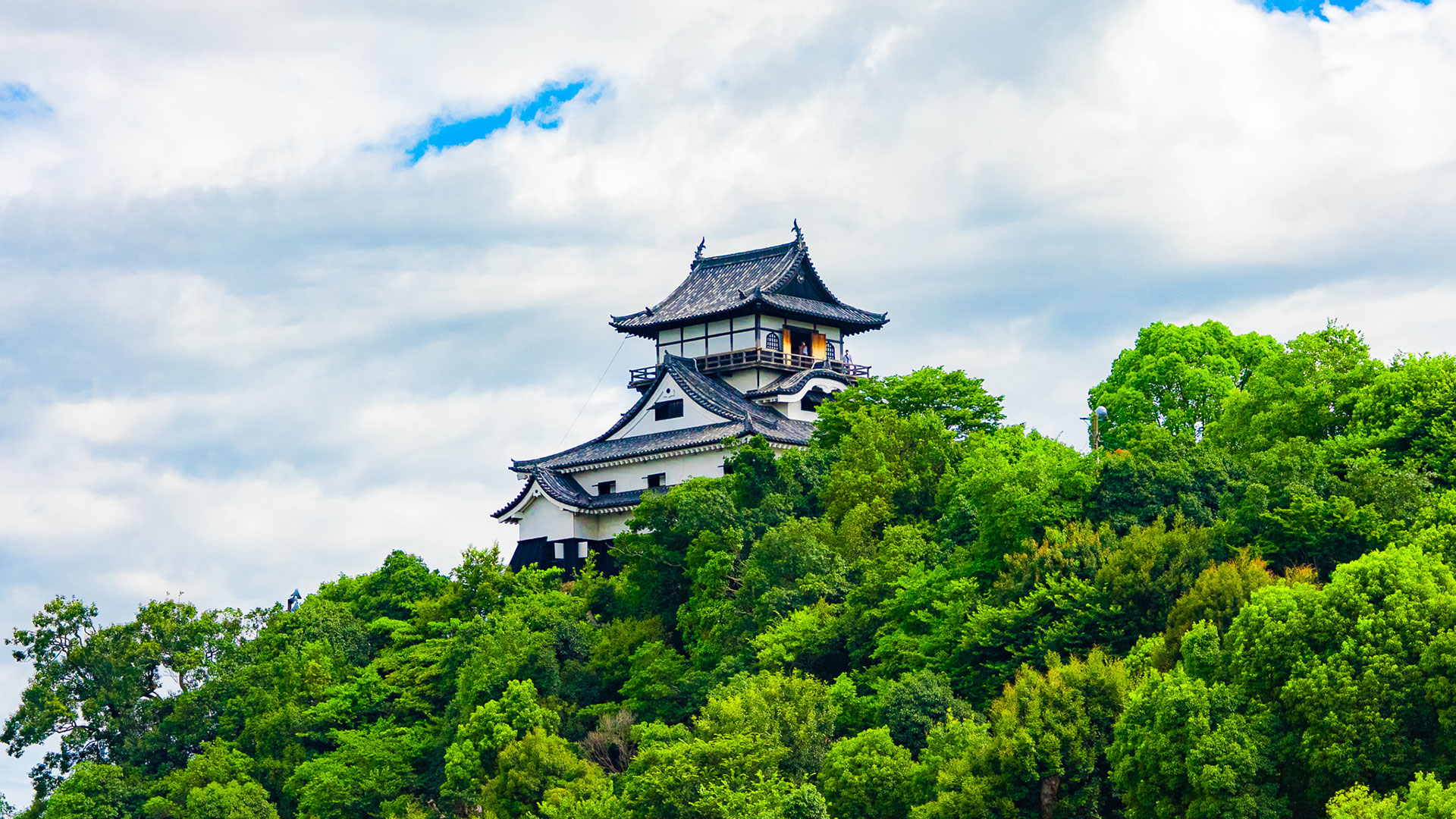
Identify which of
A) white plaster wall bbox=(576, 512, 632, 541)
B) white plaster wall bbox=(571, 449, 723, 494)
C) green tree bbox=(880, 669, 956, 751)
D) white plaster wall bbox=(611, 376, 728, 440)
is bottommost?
green tree bbox=(880, 669, 956, 751)

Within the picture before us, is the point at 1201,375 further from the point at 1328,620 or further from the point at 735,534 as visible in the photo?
the point at 1328,620

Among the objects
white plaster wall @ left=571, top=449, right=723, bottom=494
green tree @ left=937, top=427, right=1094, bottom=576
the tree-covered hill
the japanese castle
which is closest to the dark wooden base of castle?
the japanese castle

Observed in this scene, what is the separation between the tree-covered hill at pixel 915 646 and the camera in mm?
24844

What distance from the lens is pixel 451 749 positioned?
121 ft

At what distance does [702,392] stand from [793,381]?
274 cm

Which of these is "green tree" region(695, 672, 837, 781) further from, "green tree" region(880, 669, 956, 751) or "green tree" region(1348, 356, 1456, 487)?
"green tree" region(1348, 356, 1456, 487)

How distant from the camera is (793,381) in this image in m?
50.2

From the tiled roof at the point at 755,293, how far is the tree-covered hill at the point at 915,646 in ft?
27.9

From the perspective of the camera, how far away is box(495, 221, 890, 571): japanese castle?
48188 mm

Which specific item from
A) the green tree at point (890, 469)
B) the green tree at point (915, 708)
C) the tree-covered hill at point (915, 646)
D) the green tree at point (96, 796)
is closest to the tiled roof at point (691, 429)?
the tree-covered hill at point (915, 646)

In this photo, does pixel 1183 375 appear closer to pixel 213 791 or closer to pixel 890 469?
pixel 890 469

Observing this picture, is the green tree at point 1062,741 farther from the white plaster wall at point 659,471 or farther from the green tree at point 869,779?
the white plaster wall at point 659,471

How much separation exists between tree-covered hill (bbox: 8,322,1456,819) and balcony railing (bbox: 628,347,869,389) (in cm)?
764

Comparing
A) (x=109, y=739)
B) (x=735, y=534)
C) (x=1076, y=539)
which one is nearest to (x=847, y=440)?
(x=735, y=534)
